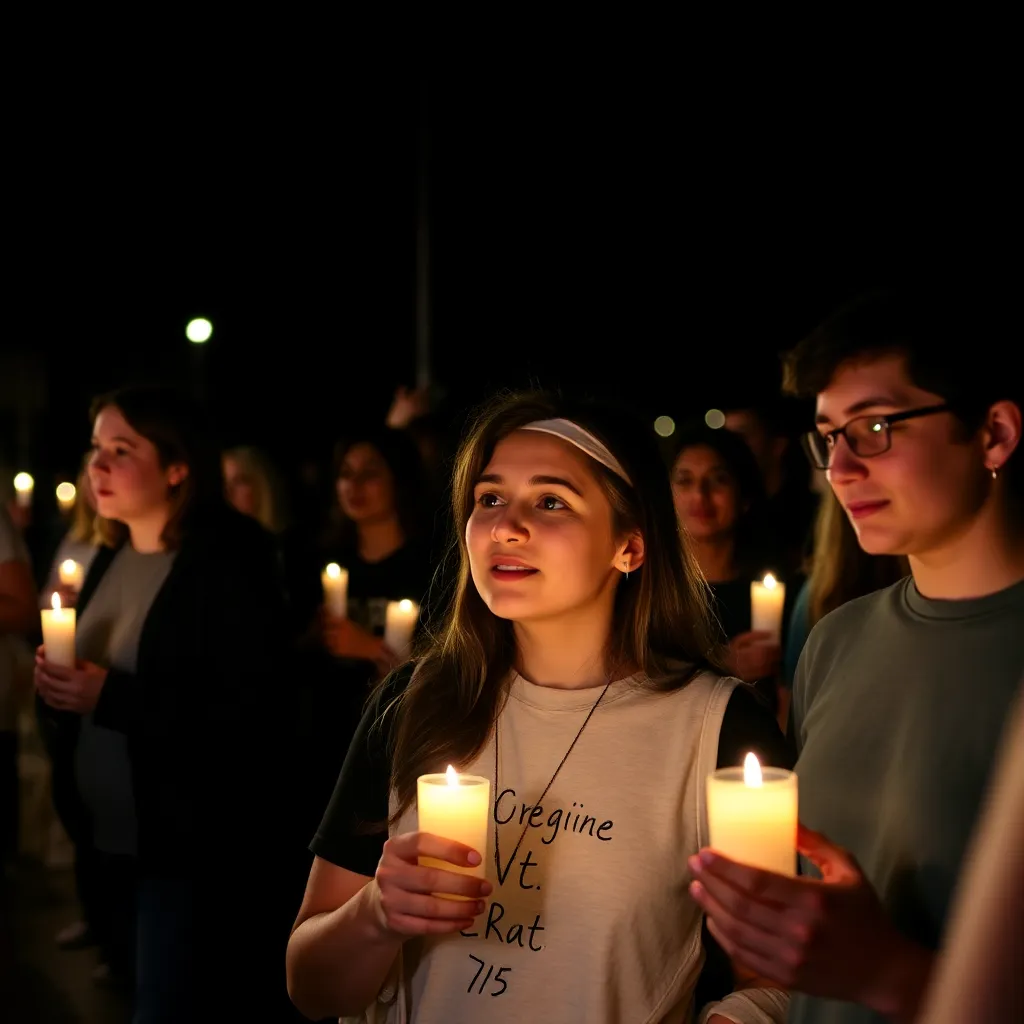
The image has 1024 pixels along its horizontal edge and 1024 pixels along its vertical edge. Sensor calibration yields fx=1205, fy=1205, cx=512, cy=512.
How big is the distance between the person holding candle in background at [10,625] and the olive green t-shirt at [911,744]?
3184 mm

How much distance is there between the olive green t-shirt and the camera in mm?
1762

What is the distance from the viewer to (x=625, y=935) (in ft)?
6.78

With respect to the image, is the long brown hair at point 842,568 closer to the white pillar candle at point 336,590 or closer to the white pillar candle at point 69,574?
the white pillar candle at point 336,590

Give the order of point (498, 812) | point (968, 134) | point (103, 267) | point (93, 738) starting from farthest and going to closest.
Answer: point (968, 134) < point (103, 267) < point (93, 738) < point (498, 812)

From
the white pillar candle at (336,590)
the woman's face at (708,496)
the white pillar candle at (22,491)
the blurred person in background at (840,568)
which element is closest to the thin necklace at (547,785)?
the blurred person in background at (840,568)

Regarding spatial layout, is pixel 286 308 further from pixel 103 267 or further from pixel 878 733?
pixel 878 733

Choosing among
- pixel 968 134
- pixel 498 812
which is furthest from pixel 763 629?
pixel 968 134

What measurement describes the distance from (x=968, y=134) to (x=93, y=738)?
1552 centimetres

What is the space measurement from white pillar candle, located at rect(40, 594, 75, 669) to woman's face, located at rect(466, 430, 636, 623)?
179 cm

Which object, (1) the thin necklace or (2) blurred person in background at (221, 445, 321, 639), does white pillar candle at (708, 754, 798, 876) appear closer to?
(1) the thin necklace

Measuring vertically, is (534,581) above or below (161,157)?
below

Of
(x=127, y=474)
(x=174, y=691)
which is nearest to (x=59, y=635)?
(x=174, y=691)

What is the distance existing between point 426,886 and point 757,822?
0.56 meters

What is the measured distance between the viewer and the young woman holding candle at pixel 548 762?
2070 mm
